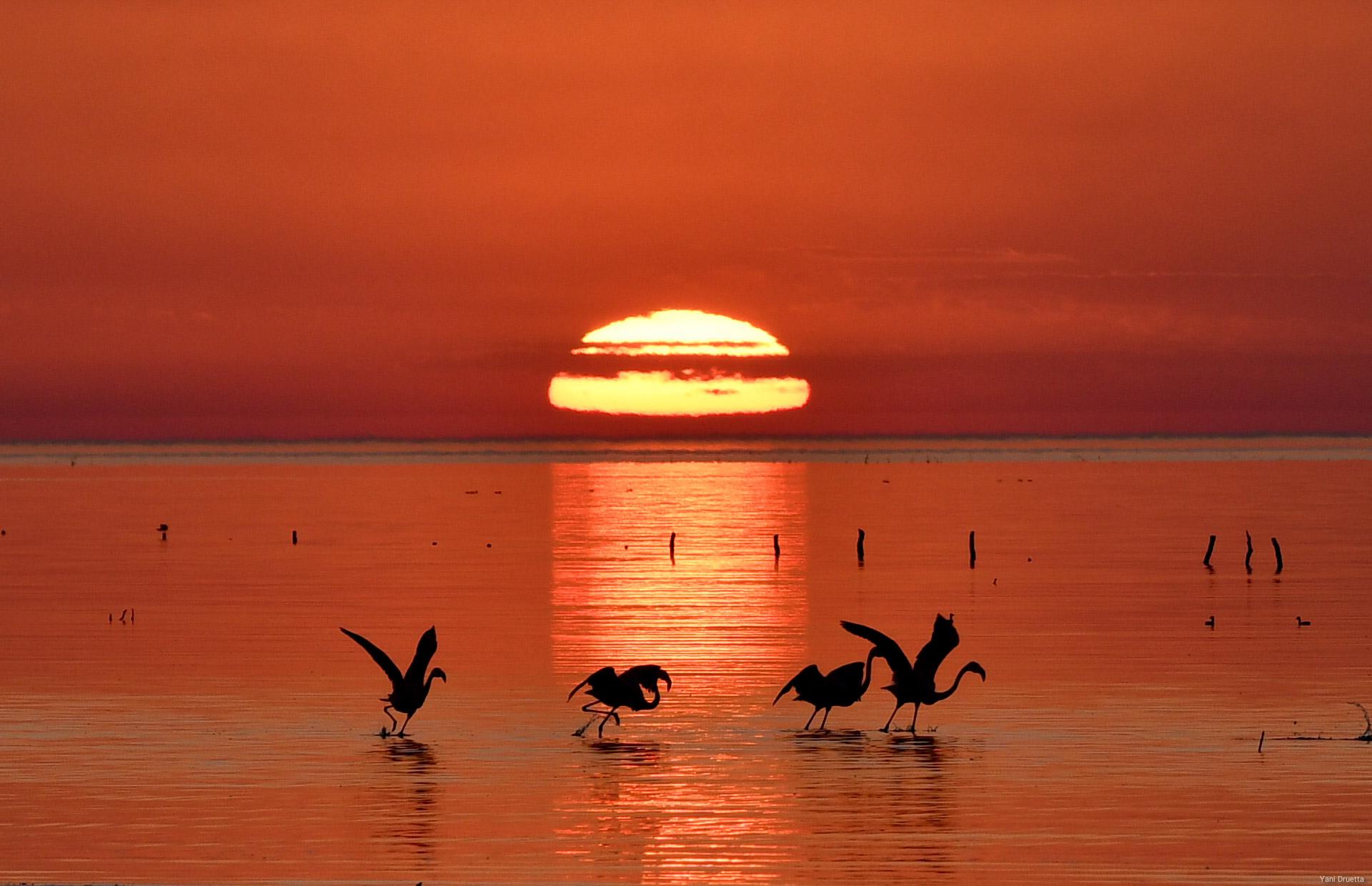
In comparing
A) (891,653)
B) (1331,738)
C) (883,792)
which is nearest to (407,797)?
(883,792)

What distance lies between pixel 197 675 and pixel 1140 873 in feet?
65.2

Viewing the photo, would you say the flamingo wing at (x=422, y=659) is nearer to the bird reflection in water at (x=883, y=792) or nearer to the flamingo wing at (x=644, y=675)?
the flamingo wing at (x=644, y=675)

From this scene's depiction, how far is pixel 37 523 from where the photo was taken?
9081cm

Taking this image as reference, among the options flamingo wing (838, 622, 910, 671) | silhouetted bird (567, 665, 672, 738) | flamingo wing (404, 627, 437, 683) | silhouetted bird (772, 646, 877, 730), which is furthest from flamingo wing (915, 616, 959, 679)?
flamingo wing (404, 627, 437, 683)

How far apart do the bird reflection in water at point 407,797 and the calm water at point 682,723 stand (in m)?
0.07

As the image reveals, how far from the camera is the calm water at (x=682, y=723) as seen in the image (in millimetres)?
18391

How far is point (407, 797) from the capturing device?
21.0m

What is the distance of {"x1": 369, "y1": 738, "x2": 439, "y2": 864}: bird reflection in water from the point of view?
1886cm

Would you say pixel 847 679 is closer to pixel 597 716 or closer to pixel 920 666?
pixel 920 666

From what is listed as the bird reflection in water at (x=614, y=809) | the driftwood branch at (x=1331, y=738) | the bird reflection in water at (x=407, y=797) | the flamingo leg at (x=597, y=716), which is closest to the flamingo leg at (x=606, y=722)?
the flamingo leg at (x=597, y=716)

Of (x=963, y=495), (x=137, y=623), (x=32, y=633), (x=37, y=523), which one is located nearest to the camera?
(x=32, y=633)

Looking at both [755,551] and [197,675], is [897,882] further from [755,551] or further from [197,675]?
[755,551]

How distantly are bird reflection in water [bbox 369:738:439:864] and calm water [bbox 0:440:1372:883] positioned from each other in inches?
2.6

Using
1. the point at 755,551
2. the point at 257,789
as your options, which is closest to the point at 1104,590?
the point at 755,551
